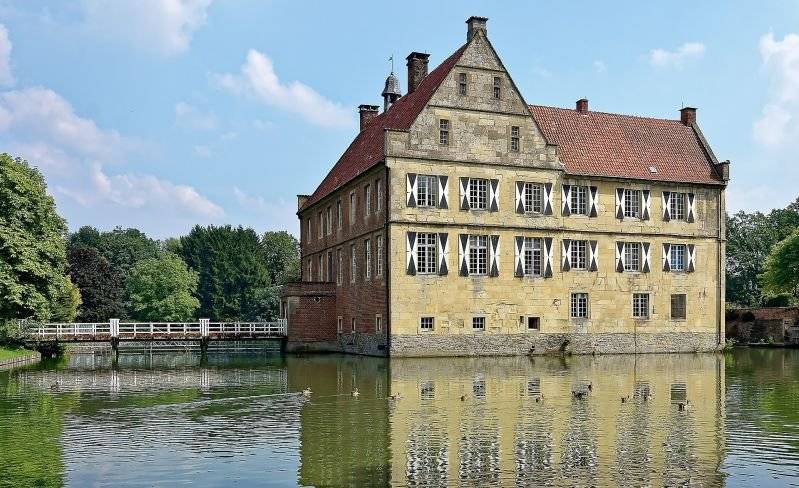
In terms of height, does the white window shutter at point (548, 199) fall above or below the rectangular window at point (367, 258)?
above

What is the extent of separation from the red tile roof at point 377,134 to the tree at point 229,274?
29.7 m

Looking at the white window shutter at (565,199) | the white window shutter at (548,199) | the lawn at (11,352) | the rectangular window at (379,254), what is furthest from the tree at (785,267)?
the lawn at (11,352)

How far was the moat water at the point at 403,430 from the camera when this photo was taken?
12602 millimetres

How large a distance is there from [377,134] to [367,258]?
24.0 ft

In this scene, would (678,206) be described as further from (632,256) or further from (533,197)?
(533,197)

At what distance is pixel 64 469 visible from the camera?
12.9 m

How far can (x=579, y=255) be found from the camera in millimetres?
42500

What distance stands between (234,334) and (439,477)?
1376 inches

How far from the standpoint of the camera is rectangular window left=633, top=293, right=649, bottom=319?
4359 centimetres

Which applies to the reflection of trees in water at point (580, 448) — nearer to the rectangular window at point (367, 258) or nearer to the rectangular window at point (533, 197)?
the rectangular window at point (533, 197)

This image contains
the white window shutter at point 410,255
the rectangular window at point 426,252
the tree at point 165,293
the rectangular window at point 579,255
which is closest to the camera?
the white window shutter at point 410,255

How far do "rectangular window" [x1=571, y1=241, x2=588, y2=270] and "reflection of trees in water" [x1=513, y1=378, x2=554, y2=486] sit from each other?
22.2 metres

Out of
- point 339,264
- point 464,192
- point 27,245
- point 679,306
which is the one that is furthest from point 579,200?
point 27,245

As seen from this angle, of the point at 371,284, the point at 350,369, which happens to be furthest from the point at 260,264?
the point at 350,369
